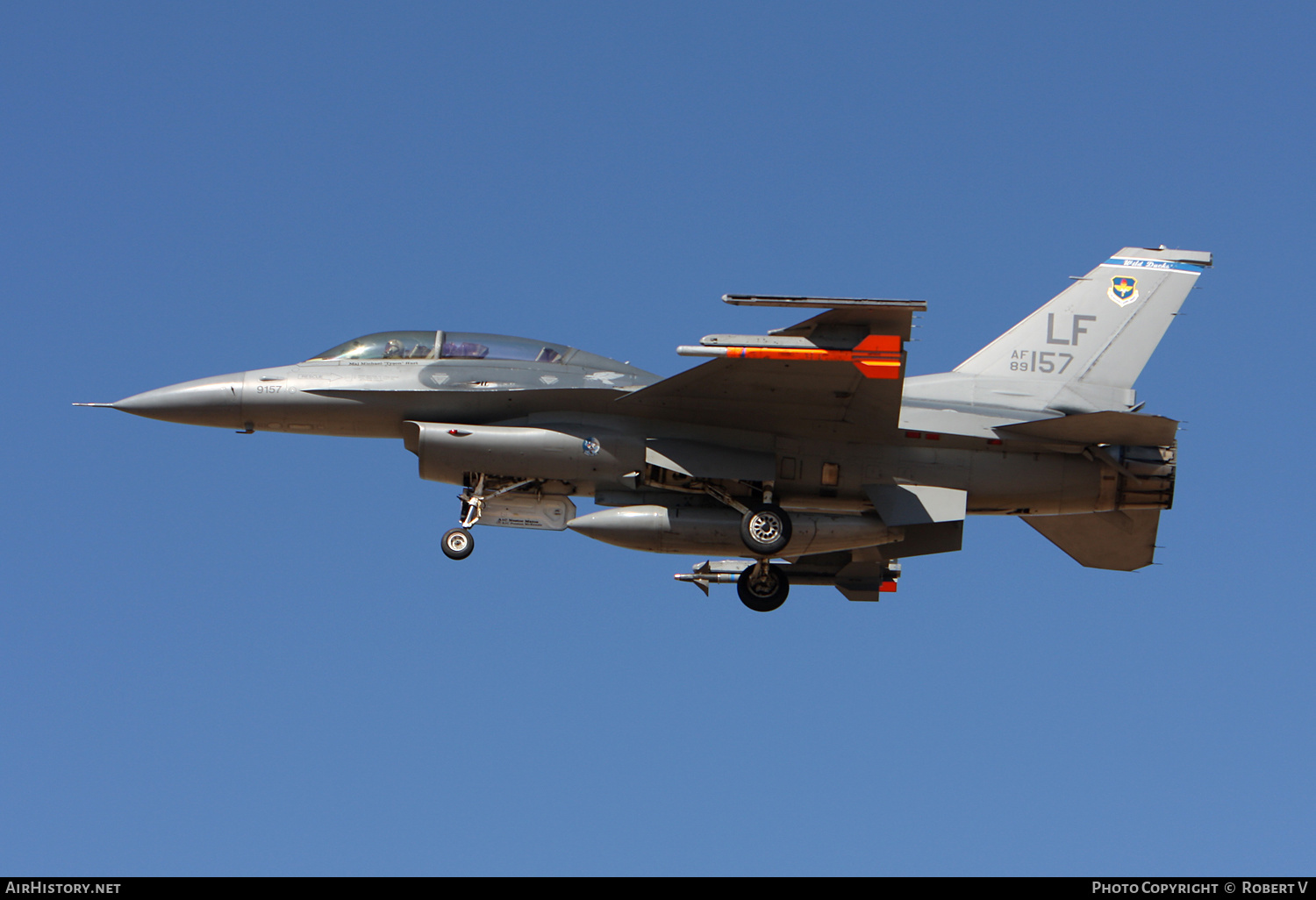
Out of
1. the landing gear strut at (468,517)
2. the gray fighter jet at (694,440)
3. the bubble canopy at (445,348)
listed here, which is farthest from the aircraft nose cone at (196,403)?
the landing gear strut at (468,517)

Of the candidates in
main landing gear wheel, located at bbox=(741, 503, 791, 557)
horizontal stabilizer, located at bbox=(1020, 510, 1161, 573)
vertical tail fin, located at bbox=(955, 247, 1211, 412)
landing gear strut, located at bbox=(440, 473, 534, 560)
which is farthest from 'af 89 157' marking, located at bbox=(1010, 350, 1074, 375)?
landing gear strut, located at bbox=(440, 473, 534, 560)

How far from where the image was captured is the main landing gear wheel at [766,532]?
1770 centimetres

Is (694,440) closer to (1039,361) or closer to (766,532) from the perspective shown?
(766,532)

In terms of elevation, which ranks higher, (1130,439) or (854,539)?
(1130,439)

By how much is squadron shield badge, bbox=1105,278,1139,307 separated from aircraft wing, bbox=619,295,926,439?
440 cm

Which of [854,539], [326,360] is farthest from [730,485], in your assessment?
[326,360]

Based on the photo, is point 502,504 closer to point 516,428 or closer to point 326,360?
point 516,428

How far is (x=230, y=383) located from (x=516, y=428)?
379 centimetres

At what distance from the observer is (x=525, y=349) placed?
18.2 m

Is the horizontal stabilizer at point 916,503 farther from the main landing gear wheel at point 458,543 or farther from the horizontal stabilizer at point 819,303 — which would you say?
the main landing gear wheel at point 458,543

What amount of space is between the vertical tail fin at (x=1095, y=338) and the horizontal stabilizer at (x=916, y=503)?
181 cm
